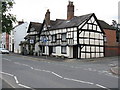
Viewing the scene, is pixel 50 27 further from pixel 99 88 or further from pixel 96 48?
pixel 99 88

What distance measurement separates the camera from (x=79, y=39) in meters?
40.4

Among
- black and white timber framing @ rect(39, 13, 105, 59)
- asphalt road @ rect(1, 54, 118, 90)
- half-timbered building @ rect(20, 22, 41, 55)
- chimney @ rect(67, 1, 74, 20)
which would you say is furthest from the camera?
half-timbered building @ rect(20, 22, 41, 55)

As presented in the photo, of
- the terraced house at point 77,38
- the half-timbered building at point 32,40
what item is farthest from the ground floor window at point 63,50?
the half-timbered building at point 32,40

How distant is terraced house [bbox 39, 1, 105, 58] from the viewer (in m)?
40.6

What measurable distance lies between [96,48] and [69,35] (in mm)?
5594

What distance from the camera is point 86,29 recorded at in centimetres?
4156

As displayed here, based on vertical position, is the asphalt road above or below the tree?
below

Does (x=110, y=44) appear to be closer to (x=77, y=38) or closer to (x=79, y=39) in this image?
(x=79, y=39)

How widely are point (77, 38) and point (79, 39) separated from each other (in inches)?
14.9

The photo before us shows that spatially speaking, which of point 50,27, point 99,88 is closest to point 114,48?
point 50,27

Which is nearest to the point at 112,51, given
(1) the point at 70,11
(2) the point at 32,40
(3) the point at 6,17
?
(1) the point at 70,11

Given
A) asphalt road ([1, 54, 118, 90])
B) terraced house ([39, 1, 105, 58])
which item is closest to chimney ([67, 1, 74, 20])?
terraced house ([39, 1, 105, 58])

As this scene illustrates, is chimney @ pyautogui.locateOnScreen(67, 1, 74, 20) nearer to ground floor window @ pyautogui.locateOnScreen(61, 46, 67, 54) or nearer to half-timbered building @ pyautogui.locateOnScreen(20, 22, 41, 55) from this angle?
ground floor window @ pyautogui.locateOnScreen(61, 46, 67, 54)

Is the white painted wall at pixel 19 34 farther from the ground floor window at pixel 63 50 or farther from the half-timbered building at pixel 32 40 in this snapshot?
the ground floor window at pixel 63 50
